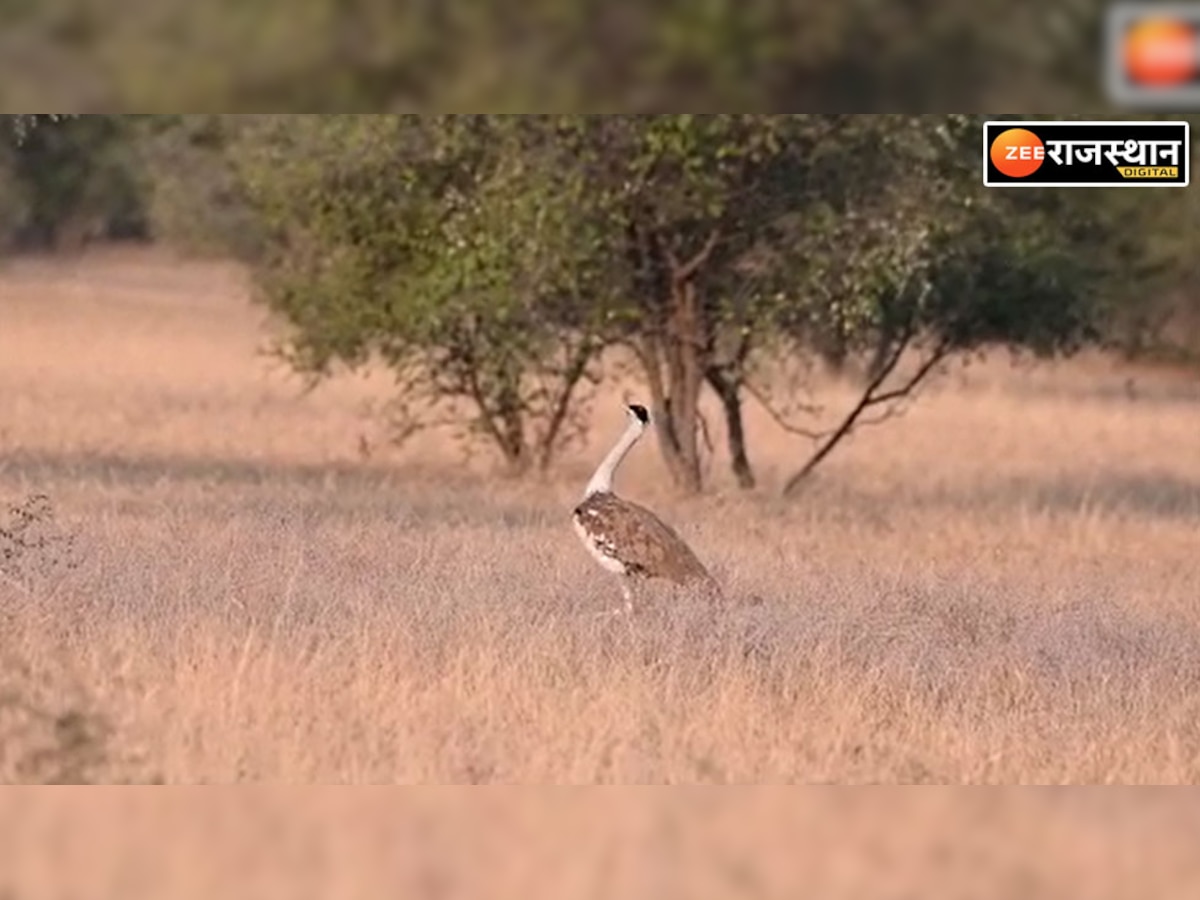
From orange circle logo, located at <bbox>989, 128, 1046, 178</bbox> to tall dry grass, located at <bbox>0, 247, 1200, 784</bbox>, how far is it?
7.03 feet

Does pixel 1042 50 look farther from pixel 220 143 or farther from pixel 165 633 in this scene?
pixel 220 143

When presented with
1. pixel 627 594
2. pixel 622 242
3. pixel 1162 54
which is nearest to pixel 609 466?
pixel 627 594

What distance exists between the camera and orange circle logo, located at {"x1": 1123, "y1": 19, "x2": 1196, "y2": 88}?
3840mm

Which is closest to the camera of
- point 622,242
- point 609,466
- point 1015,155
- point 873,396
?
point 1015,155

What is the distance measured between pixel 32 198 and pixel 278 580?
33.5ft

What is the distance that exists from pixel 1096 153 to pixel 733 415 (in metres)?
20.6

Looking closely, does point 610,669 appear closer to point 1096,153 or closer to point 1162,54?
point 1096,153

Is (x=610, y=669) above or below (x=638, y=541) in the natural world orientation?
below

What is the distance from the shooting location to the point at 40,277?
104 feet

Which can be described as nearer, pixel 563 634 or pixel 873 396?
pixel 563 634

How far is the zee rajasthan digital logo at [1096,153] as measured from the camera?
7.73 meters

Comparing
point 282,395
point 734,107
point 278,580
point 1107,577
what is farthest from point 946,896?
point 282,395

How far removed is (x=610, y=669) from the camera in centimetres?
1102

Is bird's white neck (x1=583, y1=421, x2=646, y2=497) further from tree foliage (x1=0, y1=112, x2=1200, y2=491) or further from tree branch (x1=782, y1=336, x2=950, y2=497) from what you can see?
tree branch (x1=782, y1=336, x2=950, y2=497)
